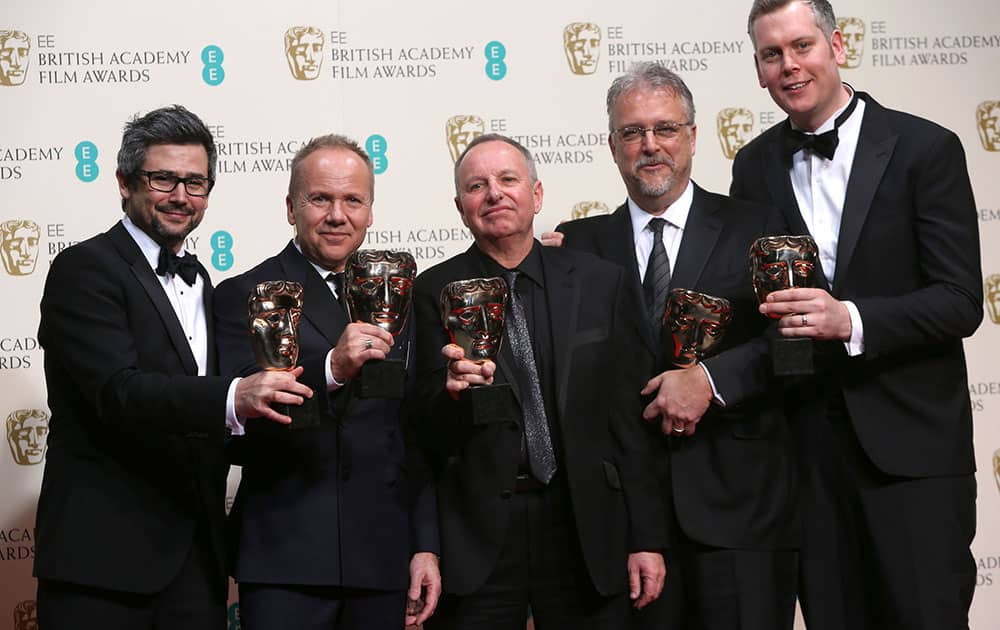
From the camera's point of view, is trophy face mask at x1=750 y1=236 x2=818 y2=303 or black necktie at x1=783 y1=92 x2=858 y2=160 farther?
black necktie at x1=783 y1=92 x2=858 y2=160

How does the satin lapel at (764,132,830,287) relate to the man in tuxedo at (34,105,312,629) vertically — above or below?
above

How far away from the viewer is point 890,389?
118 inches

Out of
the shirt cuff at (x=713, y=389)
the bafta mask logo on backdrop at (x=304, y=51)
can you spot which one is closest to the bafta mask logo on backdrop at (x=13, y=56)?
the bafta mask logo on backdrop at (x=304, y=51)

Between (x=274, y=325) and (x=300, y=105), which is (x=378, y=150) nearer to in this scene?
(x=300, y=105)

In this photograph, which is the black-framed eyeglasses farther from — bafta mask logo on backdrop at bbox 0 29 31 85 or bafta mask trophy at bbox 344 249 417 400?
bafta mask logo on backdrop at bbox 0 29 31 85

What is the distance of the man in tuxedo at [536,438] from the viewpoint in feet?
9.16

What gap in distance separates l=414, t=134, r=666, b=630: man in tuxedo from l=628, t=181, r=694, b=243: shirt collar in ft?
0.87

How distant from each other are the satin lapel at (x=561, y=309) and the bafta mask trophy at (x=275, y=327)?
2.21ft

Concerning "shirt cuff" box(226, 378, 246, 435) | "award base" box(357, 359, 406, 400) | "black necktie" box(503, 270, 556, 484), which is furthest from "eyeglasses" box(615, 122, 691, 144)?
"shirt cuff" box(226, 378, 246, 435)

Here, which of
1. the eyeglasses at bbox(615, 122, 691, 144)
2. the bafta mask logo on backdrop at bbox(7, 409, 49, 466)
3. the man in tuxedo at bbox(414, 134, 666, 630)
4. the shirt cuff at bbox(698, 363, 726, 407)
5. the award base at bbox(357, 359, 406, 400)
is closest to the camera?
the award base at bbox(357, 359, 406, 400)

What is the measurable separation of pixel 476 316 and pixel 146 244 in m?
1.00

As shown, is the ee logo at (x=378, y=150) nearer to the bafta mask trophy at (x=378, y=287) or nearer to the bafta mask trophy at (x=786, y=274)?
the bafta mask trophy at (x=378, y=287)

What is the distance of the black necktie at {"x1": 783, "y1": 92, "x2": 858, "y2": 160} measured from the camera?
309cm

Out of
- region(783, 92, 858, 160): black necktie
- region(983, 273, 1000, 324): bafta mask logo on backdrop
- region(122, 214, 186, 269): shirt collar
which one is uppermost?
region(783, 92, 858, 160): black necktie
